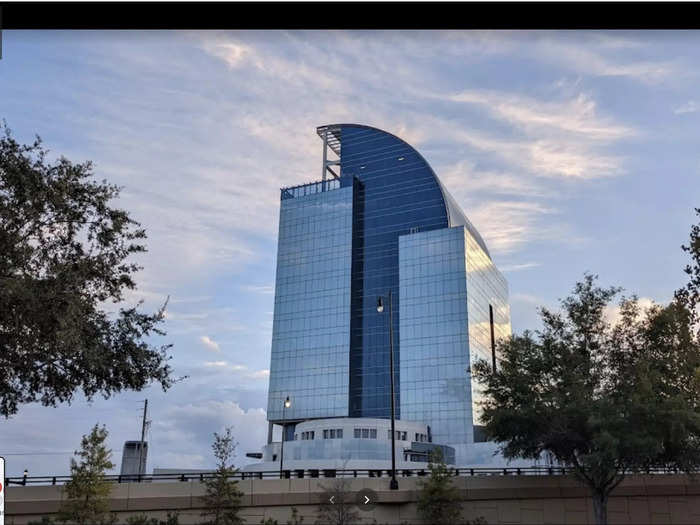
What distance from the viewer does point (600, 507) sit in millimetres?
32062

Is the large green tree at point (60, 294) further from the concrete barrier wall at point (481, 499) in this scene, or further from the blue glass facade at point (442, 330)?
the blue glass facade at point (442, 330)

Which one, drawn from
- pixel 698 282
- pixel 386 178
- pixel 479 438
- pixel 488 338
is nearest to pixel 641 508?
pixel 698 282

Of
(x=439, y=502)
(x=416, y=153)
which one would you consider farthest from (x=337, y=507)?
(x=416, y=153)

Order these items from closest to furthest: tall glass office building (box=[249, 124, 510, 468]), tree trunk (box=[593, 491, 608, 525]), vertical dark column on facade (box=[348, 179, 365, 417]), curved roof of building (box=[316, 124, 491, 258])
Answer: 1. tree trunk (box=[593, 491, 608, 525])
2. tall glass office building (box=[249, 124, 510, 468])
3. vertical dark column on facade (box=[348, 179, 365, 417])
4. curved roof of building (box=[316, 124, 491, 258])

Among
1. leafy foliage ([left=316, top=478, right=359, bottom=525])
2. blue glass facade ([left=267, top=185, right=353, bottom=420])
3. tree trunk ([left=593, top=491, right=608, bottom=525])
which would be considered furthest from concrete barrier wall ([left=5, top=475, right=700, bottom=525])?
blue glass facade ([left=267, top=185, right=353, bottom=420])

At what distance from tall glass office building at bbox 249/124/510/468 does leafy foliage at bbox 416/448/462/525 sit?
255ft

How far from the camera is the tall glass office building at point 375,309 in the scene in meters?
121

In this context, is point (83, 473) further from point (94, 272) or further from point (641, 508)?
point (641, 508)

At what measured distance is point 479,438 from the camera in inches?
4776

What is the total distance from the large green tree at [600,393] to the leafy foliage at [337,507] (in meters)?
9.45

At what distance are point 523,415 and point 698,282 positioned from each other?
12622mm

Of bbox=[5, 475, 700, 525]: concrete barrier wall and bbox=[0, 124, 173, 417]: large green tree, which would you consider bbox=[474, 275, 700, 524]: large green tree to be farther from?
bbox=[0, 124, 173, 417]: large green tree

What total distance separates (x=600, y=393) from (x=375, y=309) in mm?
105189

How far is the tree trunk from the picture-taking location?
31.8 m
